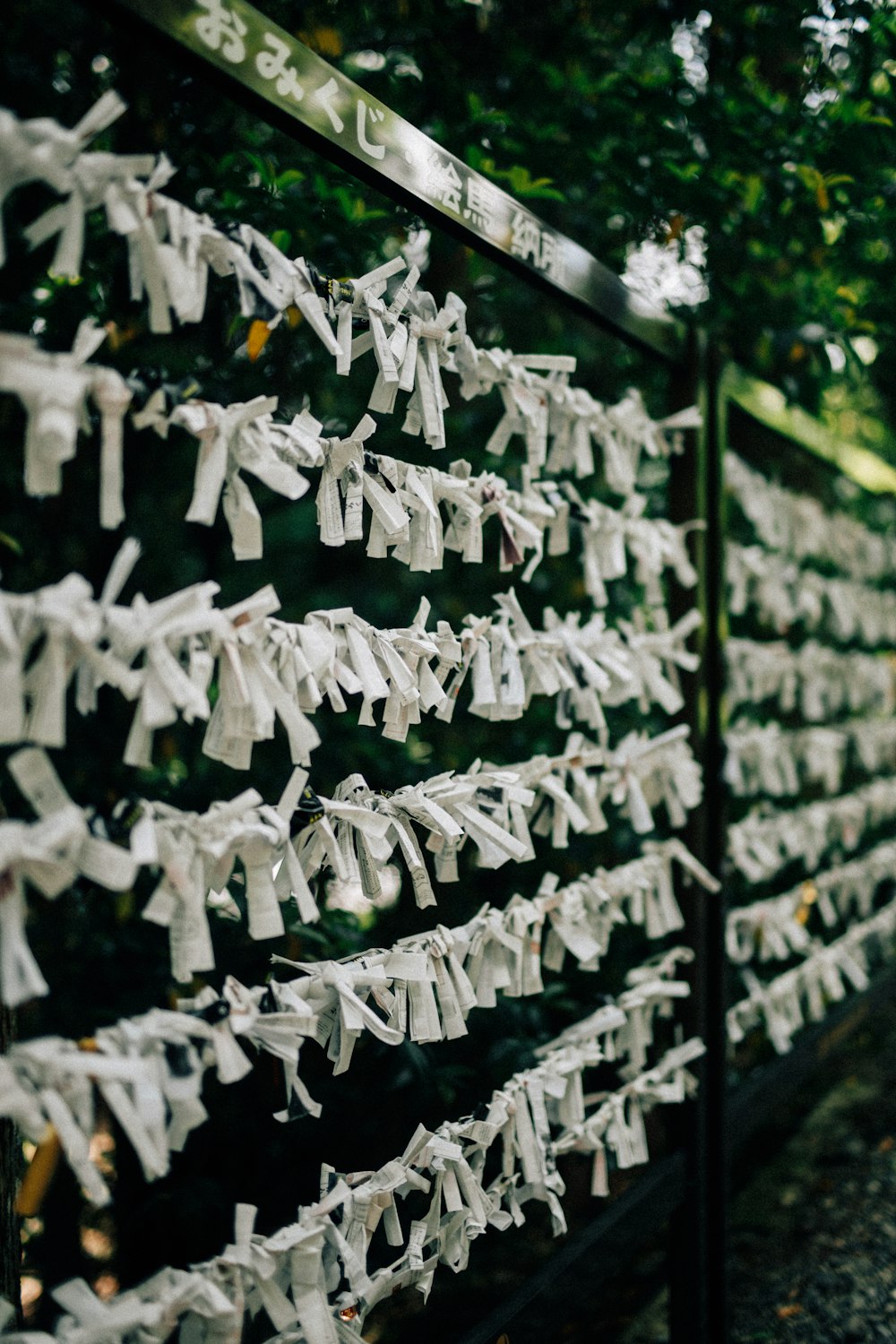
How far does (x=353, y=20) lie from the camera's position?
229 centimetres

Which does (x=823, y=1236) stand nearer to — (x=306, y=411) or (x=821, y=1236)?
(x=821, y=1236)

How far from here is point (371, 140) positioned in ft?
4.56

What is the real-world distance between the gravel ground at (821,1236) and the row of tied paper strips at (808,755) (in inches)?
20.8

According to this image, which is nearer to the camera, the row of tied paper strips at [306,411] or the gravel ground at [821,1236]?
the row of tied paper strips at [306,411]

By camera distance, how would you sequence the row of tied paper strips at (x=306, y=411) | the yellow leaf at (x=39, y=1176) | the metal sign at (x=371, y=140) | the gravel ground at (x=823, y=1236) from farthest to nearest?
the gravel ground at (x=823, y=1236) < the yellow leaf at (x=39, y=1176) < the metal sign at (x=371, y=140) < the row of tied paper strips at (x=306, y=411)

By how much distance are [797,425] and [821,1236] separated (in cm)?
213

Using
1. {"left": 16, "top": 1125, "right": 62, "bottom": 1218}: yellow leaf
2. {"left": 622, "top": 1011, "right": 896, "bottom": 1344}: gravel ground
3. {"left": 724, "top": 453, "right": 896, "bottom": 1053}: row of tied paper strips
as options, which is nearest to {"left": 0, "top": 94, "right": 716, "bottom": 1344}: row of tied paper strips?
{"left": 16, "top": 1125, "right": 62, "bottom": 1218}: yellow leaf

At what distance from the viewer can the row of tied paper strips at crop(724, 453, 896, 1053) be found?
254 centimetres

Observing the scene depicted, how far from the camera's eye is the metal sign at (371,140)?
1171mm

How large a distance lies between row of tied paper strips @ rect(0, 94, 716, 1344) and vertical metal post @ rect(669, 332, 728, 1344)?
0.88 ft

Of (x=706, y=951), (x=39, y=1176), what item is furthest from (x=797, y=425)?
(x=39, y=1176)

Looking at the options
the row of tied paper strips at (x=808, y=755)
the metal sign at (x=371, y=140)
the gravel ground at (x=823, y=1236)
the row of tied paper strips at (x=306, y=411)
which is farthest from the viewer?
the row of tied paper strips at (x=808, y=755)

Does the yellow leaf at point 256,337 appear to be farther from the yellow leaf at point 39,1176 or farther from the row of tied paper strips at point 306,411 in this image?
the yellow leaf at point 39,1176

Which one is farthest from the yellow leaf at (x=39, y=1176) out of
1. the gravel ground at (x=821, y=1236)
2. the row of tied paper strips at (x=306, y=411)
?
the gravel ground at (x=821, y=1236)
